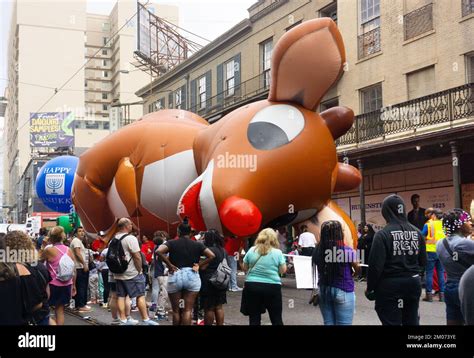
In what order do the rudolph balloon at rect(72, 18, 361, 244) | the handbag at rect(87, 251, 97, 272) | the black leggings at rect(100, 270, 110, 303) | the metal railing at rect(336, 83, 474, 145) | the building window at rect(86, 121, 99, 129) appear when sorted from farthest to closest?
the building window at rect(86, 121, 99, 129) < the metal railing at rect(336, 83, 474, 145) < the handbag at rect(87, 251, 97, 272) < the black leggings at rect(100, 270, 110, 303) < the rudolph balloon at rect(72, 18, 361, 244)

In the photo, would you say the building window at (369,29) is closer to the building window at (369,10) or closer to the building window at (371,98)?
the building window at (369,10)

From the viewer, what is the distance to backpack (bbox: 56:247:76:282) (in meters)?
7.35

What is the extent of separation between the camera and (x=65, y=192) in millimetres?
12961

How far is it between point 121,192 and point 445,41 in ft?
29.6

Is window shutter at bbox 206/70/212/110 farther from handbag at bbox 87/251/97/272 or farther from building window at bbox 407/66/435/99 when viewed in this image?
handbag at bbox 87/251/97/272

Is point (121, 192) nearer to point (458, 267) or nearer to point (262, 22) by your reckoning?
point (458, 267)

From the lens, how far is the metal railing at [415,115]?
13031mm

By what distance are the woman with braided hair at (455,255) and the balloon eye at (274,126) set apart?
8.17 feet

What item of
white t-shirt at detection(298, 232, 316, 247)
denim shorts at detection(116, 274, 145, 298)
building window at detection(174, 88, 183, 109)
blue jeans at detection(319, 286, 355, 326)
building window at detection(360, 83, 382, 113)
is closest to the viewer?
blue jeans at detection(319, 286, 355, 326)

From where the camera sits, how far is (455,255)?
17.9 ft

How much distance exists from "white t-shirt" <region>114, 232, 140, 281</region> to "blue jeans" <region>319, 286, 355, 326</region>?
298 centimetres

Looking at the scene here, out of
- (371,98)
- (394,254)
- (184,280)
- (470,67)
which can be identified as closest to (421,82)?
(470,67)

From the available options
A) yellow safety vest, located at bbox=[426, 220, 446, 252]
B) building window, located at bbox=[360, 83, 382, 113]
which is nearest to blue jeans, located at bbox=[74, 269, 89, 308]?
yellow safety vest, located at bbox=[426, 220, 446, 252]

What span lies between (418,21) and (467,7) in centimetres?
141
